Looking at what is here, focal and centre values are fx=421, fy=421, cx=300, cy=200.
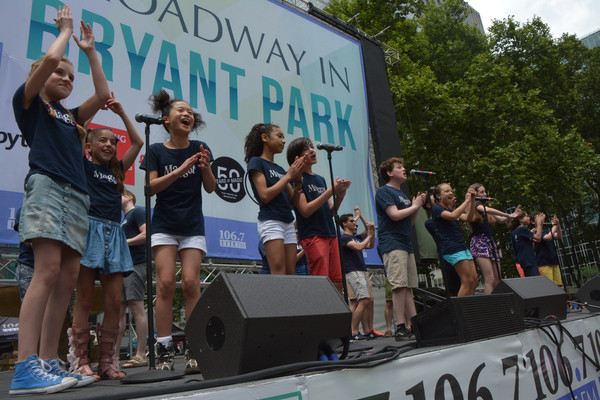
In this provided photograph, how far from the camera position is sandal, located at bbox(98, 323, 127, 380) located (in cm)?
210

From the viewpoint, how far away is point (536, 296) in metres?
3.01

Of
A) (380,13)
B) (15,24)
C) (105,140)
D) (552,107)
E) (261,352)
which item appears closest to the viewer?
(261,352)

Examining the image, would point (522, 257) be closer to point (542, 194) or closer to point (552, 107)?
point (542, 194)

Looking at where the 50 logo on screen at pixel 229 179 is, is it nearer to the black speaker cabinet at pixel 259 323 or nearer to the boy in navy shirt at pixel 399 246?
the boy in navy shirt at pixel 399 246

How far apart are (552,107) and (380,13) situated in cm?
792

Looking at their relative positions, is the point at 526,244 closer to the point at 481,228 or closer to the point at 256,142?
the point at 481,228

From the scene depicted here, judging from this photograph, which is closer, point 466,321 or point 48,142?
point 48,142

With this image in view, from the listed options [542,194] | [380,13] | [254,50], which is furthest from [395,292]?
[380,13]

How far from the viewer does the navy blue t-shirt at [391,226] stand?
3406mm

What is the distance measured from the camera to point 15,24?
13.2 ft

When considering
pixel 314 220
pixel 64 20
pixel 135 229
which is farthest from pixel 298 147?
pixel 64 20

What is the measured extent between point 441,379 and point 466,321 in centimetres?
43

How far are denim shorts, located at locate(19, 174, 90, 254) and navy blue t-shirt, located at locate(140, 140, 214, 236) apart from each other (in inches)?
21.8

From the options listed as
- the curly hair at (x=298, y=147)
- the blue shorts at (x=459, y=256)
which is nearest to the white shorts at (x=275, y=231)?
the curly hair at (x=298, y=147)
